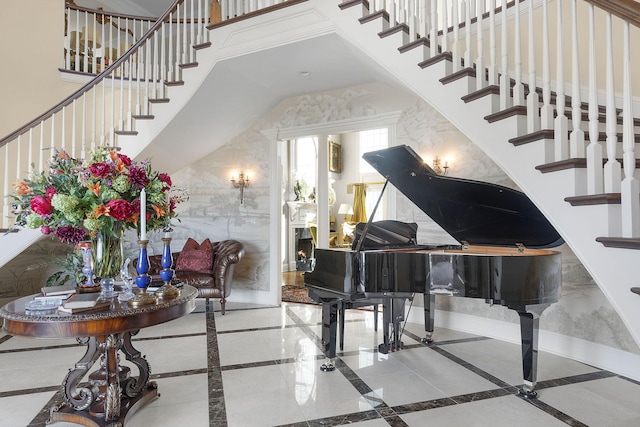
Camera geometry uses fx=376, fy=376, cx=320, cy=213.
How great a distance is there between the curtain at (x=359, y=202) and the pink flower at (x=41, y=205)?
7.90 meters

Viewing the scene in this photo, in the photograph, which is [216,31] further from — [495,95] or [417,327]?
[417,327]

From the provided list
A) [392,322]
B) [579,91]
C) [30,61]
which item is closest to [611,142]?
[579,91]

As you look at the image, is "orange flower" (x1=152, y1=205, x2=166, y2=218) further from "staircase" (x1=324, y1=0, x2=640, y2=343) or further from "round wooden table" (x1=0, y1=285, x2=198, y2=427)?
"staircase" (x1=324, y1=0, x2=640, y2=343)

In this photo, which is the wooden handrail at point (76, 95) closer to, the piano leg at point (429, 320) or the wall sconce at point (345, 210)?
the piano leg at point (429, 320)

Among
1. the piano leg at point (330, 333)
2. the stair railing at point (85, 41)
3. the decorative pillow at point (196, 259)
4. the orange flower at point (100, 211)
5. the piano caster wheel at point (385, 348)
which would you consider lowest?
the piano caster wheel at point (385, 348)

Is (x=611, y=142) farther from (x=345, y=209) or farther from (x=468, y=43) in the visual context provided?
(x=345, y=209)

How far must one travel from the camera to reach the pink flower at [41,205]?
1.93 m

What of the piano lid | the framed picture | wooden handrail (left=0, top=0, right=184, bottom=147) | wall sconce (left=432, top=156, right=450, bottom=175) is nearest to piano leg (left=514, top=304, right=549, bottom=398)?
the piano lid

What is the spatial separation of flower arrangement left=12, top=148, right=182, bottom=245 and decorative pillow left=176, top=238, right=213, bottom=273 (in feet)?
9.25

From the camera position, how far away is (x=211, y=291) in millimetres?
4785

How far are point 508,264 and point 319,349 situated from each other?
189 centimetres

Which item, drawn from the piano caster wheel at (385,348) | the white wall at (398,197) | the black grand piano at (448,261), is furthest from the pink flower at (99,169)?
the white wall at (398,197)

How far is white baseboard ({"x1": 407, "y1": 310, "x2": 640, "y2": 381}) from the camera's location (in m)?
3.01

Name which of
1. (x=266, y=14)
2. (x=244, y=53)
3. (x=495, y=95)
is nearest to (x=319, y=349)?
(x=495, y=95)
